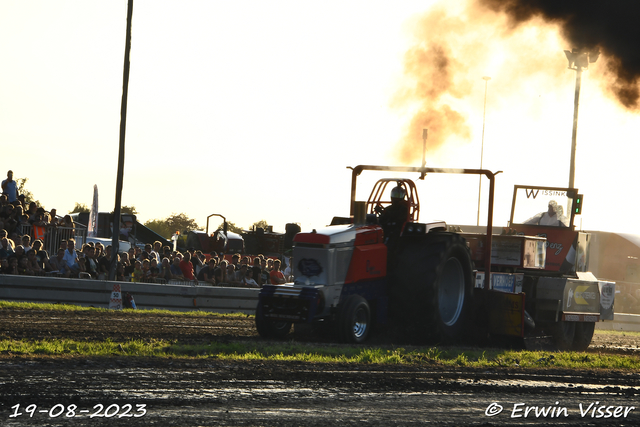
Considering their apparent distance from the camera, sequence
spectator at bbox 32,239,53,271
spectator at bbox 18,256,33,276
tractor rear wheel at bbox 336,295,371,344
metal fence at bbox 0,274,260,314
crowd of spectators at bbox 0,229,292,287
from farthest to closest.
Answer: spectator at bbox 32,239,53,271, crowd of spectators at bbox 0,229,292,287, spectator at bbox 18,256,33,276, metal fence at bbox 0,274,260,314, tractor rear wheel at bbox 336,295,371,344

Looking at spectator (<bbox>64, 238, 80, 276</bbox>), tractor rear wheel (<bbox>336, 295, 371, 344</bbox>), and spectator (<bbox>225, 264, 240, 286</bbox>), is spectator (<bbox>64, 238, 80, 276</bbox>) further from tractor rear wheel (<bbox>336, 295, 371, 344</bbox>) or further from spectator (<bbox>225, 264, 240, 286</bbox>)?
tractor rear wheel (<bbox>336, 295, 371, 344</bbox>)

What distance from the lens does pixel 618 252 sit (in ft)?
127

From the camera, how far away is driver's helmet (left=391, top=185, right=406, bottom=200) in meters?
11.0

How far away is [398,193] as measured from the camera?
11.0m

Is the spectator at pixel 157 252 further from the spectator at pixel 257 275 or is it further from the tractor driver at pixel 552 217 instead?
the tractor driver at pixel 552 217

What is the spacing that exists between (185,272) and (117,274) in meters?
1.50

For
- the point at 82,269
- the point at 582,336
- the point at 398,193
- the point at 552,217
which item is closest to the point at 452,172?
the point at 398,193

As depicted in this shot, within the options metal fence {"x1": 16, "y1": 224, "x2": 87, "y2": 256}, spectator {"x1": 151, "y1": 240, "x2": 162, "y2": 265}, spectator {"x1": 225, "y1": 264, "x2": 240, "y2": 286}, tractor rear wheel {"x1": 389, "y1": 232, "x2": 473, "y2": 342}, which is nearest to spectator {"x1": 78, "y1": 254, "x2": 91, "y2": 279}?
spectator {"x1": 151, "y1": 240, "x2": 162, "y2": 265}

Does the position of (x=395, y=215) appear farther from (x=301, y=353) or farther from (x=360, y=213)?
(x=301, y=353)

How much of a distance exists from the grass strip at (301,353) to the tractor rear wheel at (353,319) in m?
0.44

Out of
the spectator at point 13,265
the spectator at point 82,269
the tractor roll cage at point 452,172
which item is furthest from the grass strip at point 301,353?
the spectator at point 82,269

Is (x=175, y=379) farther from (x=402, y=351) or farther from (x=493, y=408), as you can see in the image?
(x=402, y=351)

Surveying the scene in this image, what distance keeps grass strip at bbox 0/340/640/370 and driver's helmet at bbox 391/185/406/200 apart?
84.5 inches

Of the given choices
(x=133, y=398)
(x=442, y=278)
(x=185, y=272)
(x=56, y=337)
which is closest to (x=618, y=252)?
(x=185, y=272)
